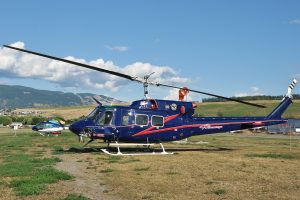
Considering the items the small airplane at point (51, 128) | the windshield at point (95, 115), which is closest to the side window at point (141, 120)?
the windshield at point (95, 115)

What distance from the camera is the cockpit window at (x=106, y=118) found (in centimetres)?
2603

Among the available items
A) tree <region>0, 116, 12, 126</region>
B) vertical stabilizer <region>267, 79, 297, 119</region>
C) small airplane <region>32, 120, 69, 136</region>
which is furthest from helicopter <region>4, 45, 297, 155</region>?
tree <region>0, 116, 12, 126</region>

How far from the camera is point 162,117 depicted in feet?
89.4

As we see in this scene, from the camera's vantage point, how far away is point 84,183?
47.0 ft

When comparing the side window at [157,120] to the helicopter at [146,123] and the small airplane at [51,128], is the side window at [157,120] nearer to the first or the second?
the helicopter at [146,123]

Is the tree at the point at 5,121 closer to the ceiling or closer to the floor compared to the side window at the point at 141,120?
closer to the ceiling

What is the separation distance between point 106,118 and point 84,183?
469 inches

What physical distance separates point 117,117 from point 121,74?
462cm

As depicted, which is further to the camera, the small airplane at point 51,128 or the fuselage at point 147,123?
the small airplane at point 51,128

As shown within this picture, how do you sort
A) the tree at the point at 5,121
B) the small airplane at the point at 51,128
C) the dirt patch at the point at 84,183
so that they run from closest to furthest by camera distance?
the dirt patch at the point at 84,183
the small airplane at the point at 51,128
the tree at the point at 5,121

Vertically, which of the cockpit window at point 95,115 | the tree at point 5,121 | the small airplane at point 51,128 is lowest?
the small airplane at point 51,128

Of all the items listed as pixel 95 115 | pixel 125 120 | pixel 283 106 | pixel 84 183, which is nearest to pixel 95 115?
pixel 95 115

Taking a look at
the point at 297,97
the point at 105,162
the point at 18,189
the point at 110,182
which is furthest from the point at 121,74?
the point at 297,97

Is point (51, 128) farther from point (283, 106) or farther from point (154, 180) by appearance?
point (154, 180)
